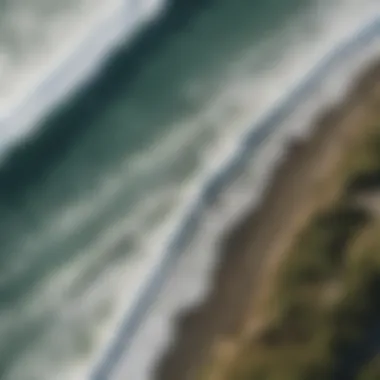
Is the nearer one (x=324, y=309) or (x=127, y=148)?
(x=324, y=309)

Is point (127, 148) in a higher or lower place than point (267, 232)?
higher

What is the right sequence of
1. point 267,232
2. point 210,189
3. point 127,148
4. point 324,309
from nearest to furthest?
point 324,309 < point 267,232 < point 210,189 < point 127,148

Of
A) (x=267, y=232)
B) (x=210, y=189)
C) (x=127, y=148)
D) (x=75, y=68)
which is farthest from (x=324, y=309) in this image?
(x=75, y=68)

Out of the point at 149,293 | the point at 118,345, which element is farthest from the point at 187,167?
the point at 118,345

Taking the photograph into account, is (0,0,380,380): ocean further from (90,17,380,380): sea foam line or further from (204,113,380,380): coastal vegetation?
(204,113,380,380): coastal vegetation

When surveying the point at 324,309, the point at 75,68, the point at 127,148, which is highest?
the point at 75,68

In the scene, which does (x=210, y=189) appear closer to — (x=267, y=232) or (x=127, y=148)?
(x=267, y=232)

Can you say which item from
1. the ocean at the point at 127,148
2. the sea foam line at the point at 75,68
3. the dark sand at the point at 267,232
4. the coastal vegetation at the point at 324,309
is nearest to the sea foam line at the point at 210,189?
the ocean at the point at 127,148

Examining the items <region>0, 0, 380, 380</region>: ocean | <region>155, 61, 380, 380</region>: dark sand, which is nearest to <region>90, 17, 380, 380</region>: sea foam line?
<region>0, 0, 380, 380</region>: ocean
